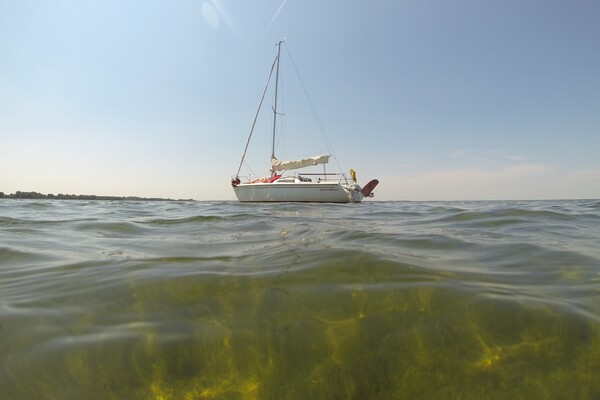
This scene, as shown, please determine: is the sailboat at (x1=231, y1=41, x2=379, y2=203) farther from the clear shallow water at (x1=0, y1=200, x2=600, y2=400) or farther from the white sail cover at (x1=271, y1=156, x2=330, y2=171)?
the clear shallow water at (x1=0, y1=200, x2=600, y2=400)

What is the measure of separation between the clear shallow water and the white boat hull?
16.6 metres

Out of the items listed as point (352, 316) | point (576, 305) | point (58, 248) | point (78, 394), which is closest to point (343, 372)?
point (352, 316)

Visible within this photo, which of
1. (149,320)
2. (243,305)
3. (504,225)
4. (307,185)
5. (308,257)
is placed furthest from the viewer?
(307,185)

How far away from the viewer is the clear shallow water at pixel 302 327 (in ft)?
3.96

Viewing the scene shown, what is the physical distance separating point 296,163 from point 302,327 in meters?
Result: 22.0

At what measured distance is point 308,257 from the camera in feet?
9.01

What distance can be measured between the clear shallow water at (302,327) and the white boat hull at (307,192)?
16.6m

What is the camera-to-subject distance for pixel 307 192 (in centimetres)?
1952

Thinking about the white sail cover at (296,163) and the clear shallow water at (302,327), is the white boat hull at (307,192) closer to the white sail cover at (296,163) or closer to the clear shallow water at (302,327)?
the white sail cover at (296,163)

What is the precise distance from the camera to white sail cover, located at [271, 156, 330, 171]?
22438 mm

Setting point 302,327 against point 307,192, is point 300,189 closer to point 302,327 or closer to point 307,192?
point 307,192

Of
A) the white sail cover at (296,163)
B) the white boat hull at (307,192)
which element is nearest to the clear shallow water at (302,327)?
the white boat hull at (307,192)

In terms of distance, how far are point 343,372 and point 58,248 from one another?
11.7 feet

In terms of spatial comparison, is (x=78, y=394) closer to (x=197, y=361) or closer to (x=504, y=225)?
(x=197, y=361)
